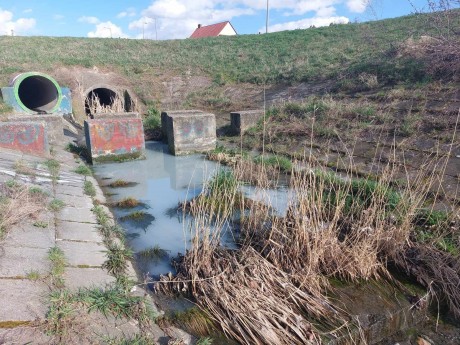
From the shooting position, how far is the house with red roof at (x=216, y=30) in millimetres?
48375

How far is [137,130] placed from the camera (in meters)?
9.43

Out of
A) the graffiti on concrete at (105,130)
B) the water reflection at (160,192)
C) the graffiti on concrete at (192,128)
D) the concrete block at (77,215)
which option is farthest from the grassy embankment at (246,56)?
the concrete block at (77,215)

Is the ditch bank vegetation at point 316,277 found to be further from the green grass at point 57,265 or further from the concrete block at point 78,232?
the concrete block at point 78,232

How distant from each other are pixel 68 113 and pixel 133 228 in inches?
479

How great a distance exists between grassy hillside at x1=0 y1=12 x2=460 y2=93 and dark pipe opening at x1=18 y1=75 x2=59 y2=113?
102 centimetres

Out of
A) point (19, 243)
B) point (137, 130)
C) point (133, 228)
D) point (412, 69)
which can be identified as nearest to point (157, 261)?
point (133, 228)

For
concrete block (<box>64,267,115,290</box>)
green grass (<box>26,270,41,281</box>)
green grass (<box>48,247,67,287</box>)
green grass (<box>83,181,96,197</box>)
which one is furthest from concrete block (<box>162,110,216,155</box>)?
green grass (<box>26,270,41,281</box>)

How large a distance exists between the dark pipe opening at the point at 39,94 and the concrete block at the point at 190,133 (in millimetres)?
7955

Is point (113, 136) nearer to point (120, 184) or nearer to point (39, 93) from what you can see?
point (120, 184)

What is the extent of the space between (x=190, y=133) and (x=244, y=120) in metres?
2.42

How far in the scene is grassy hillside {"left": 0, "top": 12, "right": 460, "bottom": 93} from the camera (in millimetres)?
15695

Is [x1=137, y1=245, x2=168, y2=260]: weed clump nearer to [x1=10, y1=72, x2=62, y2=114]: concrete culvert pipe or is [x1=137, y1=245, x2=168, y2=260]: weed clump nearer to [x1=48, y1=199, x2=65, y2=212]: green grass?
[x1=48, y1=199, x2=65, y2=212]: green grass

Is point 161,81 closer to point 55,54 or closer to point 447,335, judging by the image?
point 55,54

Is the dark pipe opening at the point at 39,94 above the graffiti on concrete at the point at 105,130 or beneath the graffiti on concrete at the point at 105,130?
above
